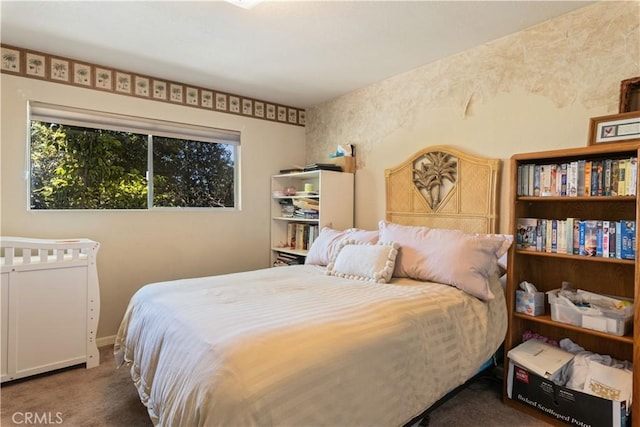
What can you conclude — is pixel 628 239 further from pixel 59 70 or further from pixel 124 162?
pixel 59 70

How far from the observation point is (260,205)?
12.3 ft

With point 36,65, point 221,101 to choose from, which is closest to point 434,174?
point 221,101

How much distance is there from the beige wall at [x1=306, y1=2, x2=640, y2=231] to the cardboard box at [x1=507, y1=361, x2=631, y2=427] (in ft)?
3.11

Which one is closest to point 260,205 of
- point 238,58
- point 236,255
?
point 236,255

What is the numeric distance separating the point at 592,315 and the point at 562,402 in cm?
47

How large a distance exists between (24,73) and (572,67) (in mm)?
3700

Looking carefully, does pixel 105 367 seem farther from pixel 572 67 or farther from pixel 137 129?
pixel 572 67

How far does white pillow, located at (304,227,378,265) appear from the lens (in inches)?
104

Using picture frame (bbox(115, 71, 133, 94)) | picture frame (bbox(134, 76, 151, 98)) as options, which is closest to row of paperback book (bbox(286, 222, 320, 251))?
picture frame (bbox(134, 76, 151, 98))

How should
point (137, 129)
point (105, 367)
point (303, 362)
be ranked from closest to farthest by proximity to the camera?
1. point (303, 362)
2. point (105, 367)
3. point (137, 129)

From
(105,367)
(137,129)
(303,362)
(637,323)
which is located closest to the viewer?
(303,362)

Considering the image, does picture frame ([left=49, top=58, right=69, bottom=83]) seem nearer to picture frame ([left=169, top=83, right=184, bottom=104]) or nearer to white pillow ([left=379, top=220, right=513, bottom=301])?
picture frame ([left=169, top=83, right=184, bottom=104])

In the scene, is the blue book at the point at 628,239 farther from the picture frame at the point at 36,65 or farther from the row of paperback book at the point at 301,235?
the picture frame at the point at 36,65

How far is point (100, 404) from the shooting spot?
6.51 feet
